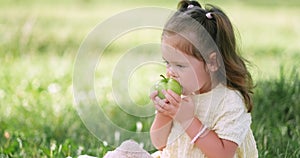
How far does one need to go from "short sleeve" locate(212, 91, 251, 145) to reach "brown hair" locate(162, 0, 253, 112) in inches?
2.4

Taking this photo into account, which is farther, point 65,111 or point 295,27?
point 295,27

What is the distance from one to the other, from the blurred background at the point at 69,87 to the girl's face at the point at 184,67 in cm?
63

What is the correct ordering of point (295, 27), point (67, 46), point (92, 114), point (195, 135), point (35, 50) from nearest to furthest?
point (195, 135)
point (92, 114)
point (35, 50)
point (67, 46)
point (295, 27)

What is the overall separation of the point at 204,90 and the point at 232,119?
0.21 meters

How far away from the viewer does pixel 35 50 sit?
768 cm

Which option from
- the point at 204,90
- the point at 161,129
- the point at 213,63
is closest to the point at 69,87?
the point at 161,129

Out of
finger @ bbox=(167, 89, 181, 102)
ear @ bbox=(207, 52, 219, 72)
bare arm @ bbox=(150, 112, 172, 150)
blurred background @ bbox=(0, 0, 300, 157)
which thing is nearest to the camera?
finger @ bbox=(167, 89, 181, 102)

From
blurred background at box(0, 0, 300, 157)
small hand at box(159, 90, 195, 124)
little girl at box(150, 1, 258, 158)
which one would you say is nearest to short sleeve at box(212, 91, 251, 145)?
little girl at box(150, 1, 258, 158)

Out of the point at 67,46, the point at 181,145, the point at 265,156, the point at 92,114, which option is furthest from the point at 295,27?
the point at 181,145

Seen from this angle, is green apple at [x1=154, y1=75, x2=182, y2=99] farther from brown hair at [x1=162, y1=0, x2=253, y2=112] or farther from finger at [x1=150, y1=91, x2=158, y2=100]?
brown hair at [x1=162, y1=0, x2=253, y2=112]

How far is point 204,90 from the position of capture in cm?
321

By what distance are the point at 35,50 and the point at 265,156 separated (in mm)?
4401

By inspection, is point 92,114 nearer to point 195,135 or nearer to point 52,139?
point 52,139

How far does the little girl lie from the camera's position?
306 centimetres
